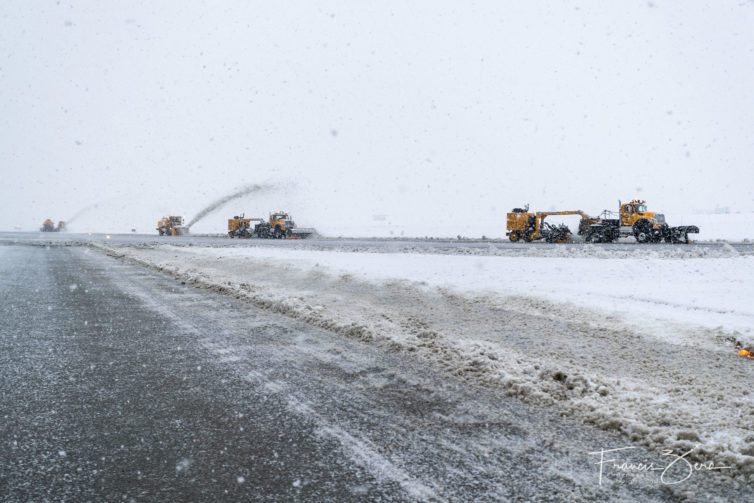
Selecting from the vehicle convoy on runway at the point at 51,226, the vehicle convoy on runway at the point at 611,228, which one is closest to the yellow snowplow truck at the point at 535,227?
the vehicle convoy on runway at the point at 611,228

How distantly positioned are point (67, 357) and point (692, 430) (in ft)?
18.8

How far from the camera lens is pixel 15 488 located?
2.46 m

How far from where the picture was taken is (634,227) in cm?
2808

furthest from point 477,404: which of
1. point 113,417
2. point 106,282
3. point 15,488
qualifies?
point 106,282

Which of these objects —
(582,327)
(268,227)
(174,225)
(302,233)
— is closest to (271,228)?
(268,227)

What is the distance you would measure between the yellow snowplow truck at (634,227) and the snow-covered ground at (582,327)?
14.5 meters

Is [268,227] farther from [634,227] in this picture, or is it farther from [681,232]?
[681,232]

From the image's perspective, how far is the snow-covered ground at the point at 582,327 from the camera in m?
3.59

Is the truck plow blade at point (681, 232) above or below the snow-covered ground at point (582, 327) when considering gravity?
above

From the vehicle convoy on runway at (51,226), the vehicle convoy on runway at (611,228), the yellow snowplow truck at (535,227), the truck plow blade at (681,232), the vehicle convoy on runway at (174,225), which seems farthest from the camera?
the vehicle convoy on runway at (51,226)

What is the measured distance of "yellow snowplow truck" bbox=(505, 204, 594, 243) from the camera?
30.3 meters

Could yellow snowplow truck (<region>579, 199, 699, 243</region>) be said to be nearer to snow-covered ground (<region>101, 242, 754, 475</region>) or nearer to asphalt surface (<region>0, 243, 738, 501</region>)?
snow-covered ground (<region>101, 242, 754, 475</region>)

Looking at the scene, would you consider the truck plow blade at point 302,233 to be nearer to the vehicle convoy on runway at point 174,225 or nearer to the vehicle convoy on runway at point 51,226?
the vehicle convoy on runway at point 174,225

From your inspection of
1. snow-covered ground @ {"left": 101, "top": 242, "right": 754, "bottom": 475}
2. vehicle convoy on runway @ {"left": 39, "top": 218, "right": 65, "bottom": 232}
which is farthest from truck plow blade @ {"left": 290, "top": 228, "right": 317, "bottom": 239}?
vehicle convoy on runway @ {"left": 39, "top": 218, "right": 65, "bottom": 232}
